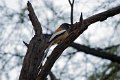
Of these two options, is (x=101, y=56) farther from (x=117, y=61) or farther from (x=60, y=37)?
(x=60, y=37)

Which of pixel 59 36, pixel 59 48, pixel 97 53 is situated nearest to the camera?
pixel 59 48

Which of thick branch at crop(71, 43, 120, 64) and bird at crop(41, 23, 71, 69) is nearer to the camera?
bird at crop(41, 23, 71, 69)

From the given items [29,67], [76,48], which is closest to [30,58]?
[29,67]

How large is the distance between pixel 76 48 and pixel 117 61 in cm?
39

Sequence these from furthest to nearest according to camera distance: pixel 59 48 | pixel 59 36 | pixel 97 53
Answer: pixel 97 53 → pixel 59 36 → pixel 59 48

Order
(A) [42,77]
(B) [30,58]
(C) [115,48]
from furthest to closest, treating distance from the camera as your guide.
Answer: (C) [115,48], (B) [30,58], (A) [42,77]

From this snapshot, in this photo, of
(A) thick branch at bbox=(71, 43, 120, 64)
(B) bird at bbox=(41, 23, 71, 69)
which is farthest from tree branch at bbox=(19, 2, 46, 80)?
(A) thick branch at bbox=(71, 43, 120, 64)

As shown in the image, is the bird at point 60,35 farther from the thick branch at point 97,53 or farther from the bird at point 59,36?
the thick branch at point 97,53

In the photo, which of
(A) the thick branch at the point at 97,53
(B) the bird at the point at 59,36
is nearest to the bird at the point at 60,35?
(B) the bird at the point at 59,36

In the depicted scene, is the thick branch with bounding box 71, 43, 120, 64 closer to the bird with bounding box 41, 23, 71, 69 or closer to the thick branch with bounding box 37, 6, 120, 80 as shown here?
the bird with bounding box 41, 23, 71, 69

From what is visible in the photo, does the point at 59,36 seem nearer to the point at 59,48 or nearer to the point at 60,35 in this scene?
the point at 60,35

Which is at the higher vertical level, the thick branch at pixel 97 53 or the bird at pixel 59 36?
the bird at pixel 59 36

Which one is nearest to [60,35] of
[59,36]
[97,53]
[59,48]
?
[59,36]

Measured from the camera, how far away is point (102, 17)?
6.19 ft
